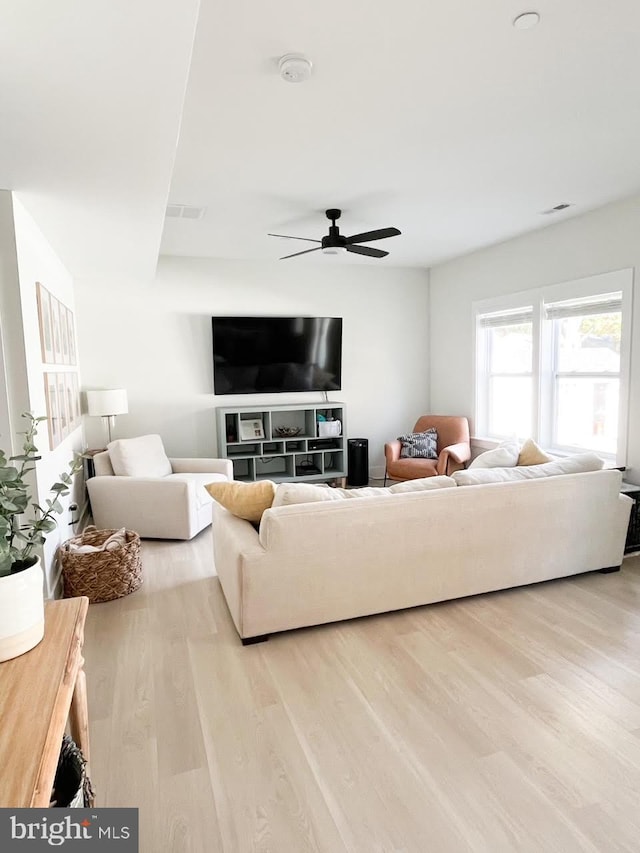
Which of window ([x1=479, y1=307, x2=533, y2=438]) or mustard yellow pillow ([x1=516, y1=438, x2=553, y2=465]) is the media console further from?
mustard yellow pillow ([x1=516, y1=438, x2=553, y2=465])

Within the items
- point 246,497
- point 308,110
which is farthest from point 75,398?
point 308,110

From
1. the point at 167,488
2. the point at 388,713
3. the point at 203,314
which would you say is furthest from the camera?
the point at 203,314

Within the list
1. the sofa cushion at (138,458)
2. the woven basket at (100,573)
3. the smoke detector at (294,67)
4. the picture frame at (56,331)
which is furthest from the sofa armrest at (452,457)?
the smoke detector at (294,67)

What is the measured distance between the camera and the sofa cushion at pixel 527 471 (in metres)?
2.99

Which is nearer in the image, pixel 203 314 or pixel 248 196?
pixel 248 196

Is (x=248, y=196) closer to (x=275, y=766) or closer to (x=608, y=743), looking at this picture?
(x=275, y=766)

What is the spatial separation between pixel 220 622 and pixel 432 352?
185 inches

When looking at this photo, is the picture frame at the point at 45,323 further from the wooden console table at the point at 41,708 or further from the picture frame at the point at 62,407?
the wooden console table at the point at 41,708

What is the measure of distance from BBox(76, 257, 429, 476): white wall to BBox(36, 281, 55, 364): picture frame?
192 cm

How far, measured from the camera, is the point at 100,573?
3.07 metres

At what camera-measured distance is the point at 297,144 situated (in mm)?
2842

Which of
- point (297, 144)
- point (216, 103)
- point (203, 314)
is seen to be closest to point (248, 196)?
point (297, 144)

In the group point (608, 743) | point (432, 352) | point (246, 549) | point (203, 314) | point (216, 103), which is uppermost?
point (216, 103)

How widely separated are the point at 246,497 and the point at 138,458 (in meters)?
1.95
